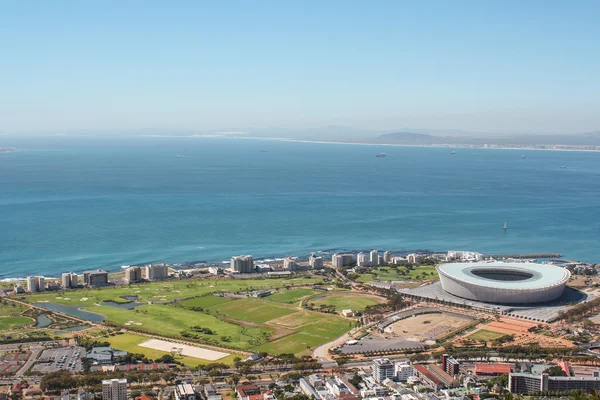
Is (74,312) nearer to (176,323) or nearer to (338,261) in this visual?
(176,323)

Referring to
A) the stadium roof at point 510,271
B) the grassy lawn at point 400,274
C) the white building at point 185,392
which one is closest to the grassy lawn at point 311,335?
the white building at point 185,392

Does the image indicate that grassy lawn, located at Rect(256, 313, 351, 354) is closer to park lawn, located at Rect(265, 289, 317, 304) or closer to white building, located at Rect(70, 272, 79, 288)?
park lawn, located at Rect(265, 289, 317, 304)

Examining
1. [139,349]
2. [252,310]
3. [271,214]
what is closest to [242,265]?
[252,310]

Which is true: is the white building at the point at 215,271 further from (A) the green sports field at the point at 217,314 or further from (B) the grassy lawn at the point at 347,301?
(B) the grassy lawn at the point at 347,301

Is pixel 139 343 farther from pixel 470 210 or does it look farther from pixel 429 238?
pixel 470 210

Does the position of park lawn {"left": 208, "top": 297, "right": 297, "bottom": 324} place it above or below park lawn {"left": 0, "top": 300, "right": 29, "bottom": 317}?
below

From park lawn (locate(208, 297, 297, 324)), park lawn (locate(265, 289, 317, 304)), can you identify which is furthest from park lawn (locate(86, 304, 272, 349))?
park lawn (locate(265, 289, 317, 304))
